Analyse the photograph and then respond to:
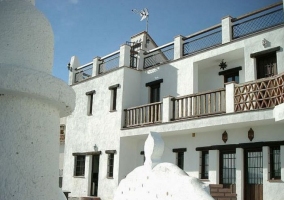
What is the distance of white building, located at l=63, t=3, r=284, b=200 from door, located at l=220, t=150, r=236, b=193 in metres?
0.04

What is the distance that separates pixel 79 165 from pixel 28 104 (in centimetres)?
2230

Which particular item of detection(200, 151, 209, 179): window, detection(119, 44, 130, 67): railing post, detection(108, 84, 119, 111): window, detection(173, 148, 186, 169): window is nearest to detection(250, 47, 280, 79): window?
detection(200, 151, 209, 179): window

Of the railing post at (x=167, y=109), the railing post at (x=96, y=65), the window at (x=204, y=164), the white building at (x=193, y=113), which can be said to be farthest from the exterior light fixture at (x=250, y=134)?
the railing post at (x=96, y=65)

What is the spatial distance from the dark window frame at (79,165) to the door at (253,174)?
1132 centimetres

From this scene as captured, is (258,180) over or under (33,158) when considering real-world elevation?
under

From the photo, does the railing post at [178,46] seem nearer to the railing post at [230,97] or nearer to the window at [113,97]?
the window at [113,97]

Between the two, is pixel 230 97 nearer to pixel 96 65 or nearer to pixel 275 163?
pixel 275 163

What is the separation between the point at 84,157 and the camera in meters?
23.5

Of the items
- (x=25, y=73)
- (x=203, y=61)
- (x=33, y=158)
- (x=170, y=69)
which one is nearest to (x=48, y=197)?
(x=33, y=158)

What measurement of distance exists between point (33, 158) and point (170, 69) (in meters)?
17.9

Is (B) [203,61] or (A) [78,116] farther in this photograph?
(A) [78,116]

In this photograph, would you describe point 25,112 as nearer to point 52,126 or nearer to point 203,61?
point 52,126

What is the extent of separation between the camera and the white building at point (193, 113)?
14305 millimetres

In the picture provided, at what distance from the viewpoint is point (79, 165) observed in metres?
23.7
